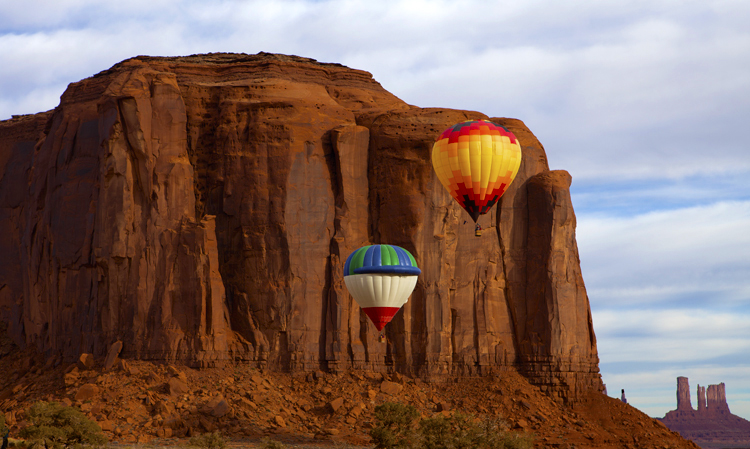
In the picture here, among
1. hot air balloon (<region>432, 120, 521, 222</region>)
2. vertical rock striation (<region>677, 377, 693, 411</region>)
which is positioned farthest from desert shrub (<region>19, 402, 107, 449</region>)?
vertical rock striation (<region>677, 377, 693, 411</region>)

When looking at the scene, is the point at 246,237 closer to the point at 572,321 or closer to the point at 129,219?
the point at 129,219

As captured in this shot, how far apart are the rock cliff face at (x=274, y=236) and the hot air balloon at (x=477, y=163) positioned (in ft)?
29.2

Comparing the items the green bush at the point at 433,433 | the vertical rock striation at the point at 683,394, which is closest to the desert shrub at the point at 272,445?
the green bush at the point at 433,433

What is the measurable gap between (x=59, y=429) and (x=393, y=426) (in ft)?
50.5

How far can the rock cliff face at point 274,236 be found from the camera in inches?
2345

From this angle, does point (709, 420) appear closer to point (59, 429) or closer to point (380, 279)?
point (380, 279)

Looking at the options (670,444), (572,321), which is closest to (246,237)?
(572,321)

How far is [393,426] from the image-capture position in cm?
5109

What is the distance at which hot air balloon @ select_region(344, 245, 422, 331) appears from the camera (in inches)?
2071

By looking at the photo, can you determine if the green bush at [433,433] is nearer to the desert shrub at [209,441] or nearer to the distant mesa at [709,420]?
the desert shrub at [209,441]

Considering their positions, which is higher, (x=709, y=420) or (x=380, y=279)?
(x=380, y=279)

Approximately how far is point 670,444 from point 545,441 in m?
8.16

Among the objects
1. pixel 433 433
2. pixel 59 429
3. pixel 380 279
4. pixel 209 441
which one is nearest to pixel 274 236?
pixel 380 279

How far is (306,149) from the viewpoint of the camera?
6238cm
